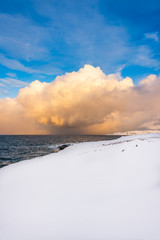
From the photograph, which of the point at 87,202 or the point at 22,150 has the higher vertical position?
the point at 87,202

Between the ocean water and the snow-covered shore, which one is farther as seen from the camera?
the ocean water

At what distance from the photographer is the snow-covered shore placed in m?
3.59

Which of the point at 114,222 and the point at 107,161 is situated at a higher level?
the point at 107,161

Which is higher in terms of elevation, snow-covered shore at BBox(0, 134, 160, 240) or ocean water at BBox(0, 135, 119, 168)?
snow-covered shore at BBox(0, 134, 160, 240)

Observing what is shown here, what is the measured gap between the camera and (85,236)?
347 cm

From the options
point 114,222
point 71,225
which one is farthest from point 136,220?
point 71,225

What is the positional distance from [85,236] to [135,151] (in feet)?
22.3

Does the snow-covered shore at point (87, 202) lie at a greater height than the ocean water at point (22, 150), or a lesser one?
greater

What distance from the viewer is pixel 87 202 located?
481cm

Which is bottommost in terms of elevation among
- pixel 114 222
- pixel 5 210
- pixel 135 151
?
pixel 5 210

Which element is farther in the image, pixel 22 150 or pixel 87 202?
pixel 22 150

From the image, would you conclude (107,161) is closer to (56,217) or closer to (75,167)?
(75,167)

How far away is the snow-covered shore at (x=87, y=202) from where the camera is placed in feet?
11.8

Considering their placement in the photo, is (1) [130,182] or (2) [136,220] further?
(1) [130,182]
